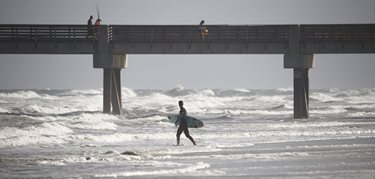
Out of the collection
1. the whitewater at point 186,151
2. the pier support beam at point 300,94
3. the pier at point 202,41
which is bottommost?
the whitewater at point 186,151

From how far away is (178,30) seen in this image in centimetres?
5234

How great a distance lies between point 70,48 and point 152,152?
87.0 feet

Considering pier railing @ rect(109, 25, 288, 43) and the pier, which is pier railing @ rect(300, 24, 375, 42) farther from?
pier railing @ rect(109, 25, 288, 43)

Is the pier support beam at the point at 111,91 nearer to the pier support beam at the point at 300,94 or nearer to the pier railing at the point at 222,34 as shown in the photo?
the pier railing at the point at 222,34

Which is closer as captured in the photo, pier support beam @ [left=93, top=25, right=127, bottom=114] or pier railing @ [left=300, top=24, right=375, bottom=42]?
pier railing @ [left=300, top=24, right=375, bottom=42]

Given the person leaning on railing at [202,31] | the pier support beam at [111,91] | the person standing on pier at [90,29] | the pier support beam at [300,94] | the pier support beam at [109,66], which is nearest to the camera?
the person leaning on railing at [202,31]

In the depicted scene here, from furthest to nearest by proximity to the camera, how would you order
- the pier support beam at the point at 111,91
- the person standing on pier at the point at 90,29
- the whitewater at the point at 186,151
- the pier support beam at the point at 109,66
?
the pier support beam at the point at 111,91, the pier support beam at the point at 109,66, the person standing on pier at the point at 90,29, the whitewater at the point at 186,151

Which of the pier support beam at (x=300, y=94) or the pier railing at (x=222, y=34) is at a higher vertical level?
the pier railing at (x=222, y=34)

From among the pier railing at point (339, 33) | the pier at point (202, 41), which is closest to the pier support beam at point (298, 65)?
the pier at point (202, 41)

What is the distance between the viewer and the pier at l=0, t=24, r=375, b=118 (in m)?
52.1

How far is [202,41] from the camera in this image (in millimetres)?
52156

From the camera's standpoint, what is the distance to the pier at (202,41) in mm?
52062

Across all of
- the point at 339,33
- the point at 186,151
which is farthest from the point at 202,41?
the point at 186,151

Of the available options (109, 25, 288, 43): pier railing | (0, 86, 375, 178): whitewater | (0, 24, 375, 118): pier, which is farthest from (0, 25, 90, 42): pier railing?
(0, 86, 375, 178): whitewater
